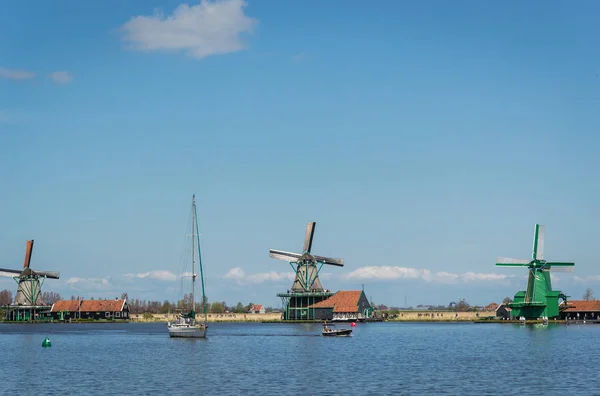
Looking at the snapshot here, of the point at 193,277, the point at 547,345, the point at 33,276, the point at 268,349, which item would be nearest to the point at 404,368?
the point at 268,349

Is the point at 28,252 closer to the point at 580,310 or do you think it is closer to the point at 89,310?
the point at 89,310

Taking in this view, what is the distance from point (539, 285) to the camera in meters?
141

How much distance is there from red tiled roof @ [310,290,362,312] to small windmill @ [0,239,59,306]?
63074mm

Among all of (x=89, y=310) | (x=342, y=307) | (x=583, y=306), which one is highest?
(x=583, y=306)

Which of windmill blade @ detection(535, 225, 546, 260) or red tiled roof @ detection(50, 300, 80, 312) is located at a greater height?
windmill blade @ detection(535, 225, 546, 260)

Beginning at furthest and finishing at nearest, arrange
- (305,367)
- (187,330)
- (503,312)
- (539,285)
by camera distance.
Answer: (503,312) → (539,285) → (187,330) → (305,367)

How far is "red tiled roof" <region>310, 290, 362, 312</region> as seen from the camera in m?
161

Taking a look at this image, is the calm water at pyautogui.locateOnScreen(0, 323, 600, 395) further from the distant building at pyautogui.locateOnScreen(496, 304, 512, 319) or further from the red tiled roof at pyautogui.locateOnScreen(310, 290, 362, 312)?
the distant building at pyautogui.locateOnScreen(496, 304, 512, 319)

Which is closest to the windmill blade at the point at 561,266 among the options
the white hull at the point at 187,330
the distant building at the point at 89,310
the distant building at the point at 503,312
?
the distant building at the point at 503,312

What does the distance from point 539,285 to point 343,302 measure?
39.3 metres

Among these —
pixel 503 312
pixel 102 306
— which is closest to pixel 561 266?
pixel 503 312

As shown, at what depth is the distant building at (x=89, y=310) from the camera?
19638cm

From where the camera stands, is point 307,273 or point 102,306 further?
point 102,306

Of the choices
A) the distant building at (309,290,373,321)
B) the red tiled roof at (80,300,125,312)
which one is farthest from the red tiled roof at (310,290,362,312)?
the red tiled roof at (80,300,125,312)
